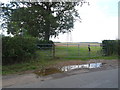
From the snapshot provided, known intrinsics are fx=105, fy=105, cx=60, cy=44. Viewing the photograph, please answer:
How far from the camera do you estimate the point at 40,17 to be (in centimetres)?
1783

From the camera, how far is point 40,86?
3793 mm

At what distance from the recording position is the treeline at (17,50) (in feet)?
21.6

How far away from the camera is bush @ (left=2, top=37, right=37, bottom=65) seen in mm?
6576

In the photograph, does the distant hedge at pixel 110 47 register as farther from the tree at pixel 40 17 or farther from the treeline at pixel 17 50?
the tree at pixel 40 17

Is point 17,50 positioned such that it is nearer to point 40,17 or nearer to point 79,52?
point 79,52

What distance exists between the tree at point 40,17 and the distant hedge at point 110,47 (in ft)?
29.5

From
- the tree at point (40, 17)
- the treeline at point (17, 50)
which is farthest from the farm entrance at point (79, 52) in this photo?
the tree at point (40, 17)

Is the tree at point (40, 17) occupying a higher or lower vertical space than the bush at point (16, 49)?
higher

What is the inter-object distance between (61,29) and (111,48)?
11318 mm

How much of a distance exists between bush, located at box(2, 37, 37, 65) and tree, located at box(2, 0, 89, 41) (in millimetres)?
9552

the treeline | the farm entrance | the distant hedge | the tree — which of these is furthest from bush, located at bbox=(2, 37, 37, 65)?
the tree

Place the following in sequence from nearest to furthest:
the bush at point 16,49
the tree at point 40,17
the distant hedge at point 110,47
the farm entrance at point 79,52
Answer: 1. the bush at point 16,49
2. the farm entrance at point 79,52
3. the distant hedge at point 110,47
4. the tree at point 40,17

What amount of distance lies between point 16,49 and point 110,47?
9094 millimetres

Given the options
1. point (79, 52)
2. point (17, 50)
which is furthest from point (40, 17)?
point (17, 50)
